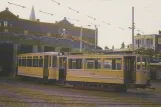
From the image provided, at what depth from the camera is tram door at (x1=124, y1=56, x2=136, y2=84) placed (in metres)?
24.1

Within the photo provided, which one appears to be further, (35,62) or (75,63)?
(35,62)

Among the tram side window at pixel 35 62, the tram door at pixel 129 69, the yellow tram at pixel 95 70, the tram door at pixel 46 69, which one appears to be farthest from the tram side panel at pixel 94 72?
the tram side window at pixel 35 62

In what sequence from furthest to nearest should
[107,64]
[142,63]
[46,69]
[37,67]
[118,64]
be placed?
[37,67], [46,69], [107,64], [118,64], [142,63]

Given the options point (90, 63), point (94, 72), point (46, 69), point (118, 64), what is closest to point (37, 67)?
point (46, 69)

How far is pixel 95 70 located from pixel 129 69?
2.82m

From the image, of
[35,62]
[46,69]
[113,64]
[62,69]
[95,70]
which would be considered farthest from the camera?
[35,62]

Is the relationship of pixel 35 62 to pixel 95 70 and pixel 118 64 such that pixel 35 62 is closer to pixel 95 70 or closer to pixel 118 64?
pixel 95 70

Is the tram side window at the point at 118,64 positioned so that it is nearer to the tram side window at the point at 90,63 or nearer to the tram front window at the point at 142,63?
the tram front window at the point at 142,63

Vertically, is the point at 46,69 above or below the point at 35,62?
below

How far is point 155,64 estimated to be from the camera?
43.4m

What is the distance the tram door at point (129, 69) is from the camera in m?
24.1

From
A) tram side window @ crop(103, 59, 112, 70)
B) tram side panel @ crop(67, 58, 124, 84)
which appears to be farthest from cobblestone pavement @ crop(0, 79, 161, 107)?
tram side window @ crop(103, 59, 112, 70)

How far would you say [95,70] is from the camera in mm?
25906

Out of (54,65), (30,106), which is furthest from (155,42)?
(30,106)
